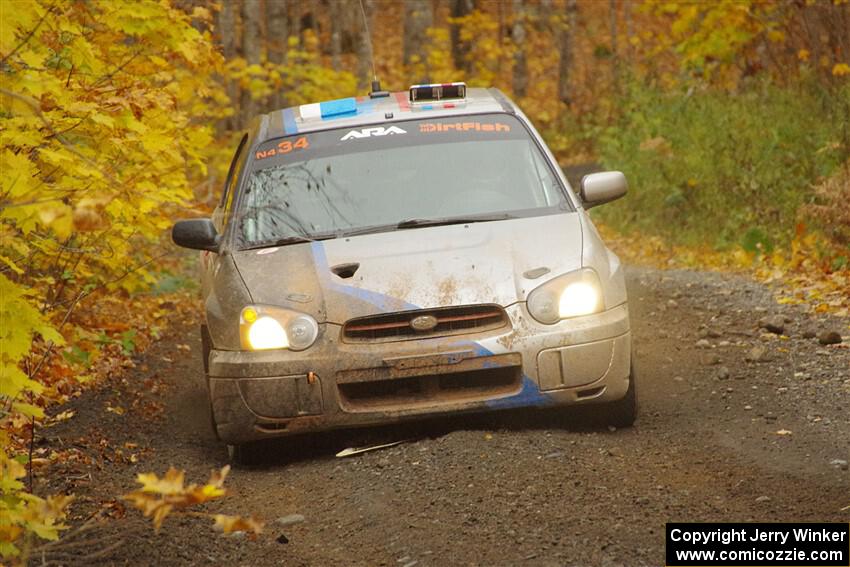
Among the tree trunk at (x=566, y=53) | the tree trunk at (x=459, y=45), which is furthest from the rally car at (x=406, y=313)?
the tree trunk at (x=566, y=53)

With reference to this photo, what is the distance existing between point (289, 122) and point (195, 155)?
228cm

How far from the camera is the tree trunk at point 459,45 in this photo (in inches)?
1119

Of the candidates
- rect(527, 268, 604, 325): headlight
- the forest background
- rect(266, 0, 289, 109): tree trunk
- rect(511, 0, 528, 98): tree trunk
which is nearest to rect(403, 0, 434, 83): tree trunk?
the forest background

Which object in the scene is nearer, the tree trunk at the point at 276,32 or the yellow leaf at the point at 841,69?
the yellow leaf at the point at 841,69

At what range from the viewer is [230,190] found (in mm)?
7930

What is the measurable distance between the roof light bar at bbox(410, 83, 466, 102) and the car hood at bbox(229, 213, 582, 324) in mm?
1590

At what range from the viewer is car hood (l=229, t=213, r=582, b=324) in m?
6.04

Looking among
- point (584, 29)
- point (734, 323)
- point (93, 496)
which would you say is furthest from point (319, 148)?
point (584, 29)

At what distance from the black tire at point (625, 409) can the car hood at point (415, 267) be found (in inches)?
29.5

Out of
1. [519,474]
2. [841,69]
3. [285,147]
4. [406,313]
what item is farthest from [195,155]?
[841,69]

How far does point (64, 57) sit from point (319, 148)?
1606 millimetres

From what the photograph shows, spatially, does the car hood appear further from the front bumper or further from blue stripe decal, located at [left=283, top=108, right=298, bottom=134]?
blue stripe decal, located at [left=283, top=108, right=298, bottom=134]

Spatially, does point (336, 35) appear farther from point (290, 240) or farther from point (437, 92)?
point (290, 240)

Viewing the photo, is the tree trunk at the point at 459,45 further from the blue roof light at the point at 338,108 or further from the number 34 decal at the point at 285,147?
the number 34 decal at the point at 285,147
